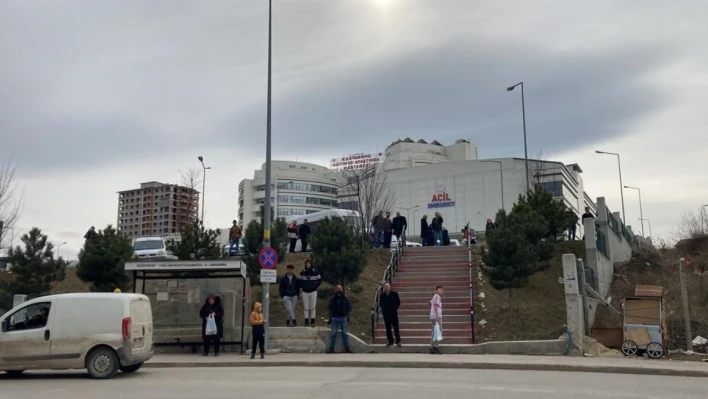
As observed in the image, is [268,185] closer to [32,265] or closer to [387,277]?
[387,277]

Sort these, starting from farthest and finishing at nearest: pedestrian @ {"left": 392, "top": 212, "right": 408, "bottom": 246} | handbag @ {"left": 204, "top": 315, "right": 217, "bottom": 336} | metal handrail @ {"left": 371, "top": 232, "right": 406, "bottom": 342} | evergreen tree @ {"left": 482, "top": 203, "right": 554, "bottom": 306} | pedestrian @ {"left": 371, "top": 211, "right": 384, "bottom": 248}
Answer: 1. pedestrian @ {"left": 371, "top": 211, "right": 384, "bottom": 248}
2. pedestrian @ {"left": 392, "top": 212, "right": 408, "bottom": 246}
3. evergreen tree @ {"left": 482, "top": 203, "right": 554, "bottom": 306}
4. metal handrail @ {"left": 371, "top": 232, "right": 406, "bottom": 342}
5. handbag @ {"left": 204, "top": 315, "right": 217, "bottom": 336}

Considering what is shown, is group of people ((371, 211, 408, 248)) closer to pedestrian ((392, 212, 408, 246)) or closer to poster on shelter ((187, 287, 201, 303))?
pedestrian ((392, 212, 408, 246))

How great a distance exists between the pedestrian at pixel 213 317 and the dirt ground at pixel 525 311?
24.2 feet

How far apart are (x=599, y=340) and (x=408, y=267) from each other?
8.13 metres

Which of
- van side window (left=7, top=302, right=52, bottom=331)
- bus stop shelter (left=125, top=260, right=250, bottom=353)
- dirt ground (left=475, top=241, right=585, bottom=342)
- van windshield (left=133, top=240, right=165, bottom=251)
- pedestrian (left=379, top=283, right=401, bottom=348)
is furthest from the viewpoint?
van windshield (left=133, top=240, right=165, bottom=251)

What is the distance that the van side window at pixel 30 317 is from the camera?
1273 centimetres

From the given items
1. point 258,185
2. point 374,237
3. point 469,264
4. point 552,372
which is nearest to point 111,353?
point 552,372

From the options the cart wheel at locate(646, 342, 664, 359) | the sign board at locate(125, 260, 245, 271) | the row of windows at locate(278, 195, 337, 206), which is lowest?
the cart wheel at locate(646, 342, 664, 359)

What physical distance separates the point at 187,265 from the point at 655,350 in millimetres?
12489

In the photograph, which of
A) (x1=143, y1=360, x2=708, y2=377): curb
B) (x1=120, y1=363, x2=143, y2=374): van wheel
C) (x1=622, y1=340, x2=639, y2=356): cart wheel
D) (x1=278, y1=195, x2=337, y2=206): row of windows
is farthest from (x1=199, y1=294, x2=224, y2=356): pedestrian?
(x1=278, y1=195, x2=337, y2=206): row of windows

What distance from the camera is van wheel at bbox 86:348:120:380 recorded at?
12.4 meters


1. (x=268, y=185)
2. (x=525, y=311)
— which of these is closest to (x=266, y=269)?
(x=268, y=185)

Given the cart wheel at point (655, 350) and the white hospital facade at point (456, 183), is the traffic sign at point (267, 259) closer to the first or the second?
the cart wheel at point (655, 350)

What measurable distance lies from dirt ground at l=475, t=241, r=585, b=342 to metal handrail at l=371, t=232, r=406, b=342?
3094 millimetres
